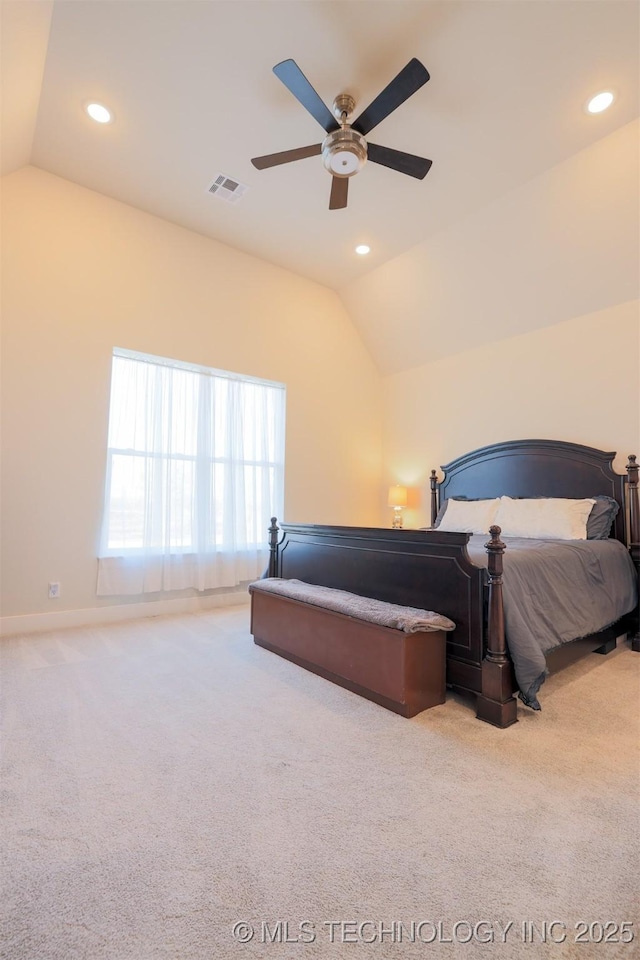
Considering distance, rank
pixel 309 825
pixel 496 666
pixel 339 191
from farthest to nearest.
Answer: pixel 339 191
pixel 496 666
pixel 309 825

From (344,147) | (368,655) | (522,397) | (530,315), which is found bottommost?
(368,655)

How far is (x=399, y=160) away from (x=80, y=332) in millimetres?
2848

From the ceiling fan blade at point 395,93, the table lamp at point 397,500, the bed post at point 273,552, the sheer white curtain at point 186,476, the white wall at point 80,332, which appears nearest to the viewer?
the ceiling fan blade at point 395,93

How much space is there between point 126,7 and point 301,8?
3.12 feet

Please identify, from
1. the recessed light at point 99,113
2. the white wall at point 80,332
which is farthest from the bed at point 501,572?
the recessed light at point 99,113

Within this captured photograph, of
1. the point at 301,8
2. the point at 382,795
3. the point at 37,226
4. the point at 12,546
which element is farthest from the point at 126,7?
the point at 382,795

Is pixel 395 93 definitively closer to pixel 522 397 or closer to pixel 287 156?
pixel 287 156

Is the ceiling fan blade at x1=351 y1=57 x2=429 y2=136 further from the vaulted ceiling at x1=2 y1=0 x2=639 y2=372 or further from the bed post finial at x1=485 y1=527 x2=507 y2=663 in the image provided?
the bed post finial at x1=485 y1=527 x2=507 y2=663

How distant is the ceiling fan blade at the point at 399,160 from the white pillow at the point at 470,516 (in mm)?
2766

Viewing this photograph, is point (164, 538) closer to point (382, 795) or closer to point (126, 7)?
point (382, 795)

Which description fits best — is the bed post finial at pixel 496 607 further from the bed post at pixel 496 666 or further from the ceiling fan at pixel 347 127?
the ceiling fan at pixel 347 127

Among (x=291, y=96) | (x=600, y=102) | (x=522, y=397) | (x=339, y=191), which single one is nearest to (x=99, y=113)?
(x=291, y=96)

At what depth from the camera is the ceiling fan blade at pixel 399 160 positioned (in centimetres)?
269

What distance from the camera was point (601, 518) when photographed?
11.9 feet
